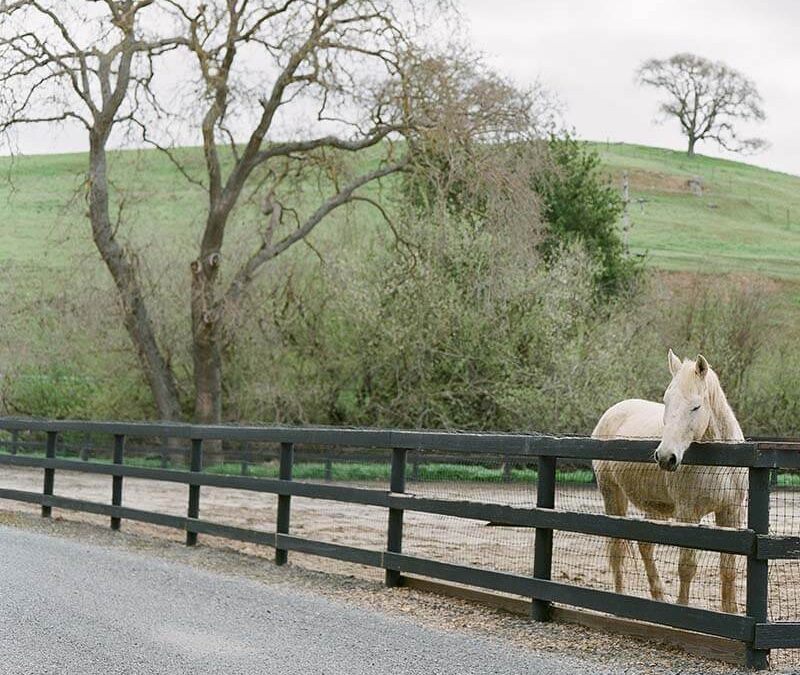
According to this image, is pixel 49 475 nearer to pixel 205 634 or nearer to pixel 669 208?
pixel 205 634

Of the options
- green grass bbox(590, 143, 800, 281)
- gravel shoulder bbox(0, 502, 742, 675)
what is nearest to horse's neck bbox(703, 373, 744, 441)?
gravel shoulder bbox(0, 502, 742, 675)

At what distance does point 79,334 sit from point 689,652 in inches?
1082

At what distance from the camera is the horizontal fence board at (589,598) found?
6.68 metres

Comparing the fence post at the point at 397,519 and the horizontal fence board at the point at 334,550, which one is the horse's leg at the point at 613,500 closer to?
the fence post at the point at 397,519

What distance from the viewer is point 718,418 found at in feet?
25.8

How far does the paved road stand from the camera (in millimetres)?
6613

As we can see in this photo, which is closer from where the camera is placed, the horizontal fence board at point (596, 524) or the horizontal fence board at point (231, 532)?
the horizontal fence board at point (596, 524)

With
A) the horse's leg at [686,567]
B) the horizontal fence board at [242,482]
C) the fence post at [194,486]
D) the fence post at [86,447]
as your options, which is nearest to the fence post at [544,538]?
the horse's leg at [686,567]

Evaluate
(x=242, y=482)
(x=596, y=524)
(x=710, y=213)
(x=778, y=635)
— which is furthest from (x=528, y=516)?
(x=710, y=213)

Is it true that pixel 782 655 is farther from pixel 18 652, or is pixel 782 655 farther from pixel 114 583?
pixel 114 583

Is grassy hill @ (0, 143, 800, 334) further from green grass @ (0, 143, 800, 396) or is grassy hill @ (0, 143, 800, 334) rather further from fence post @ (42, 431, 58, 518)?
fence post @ (42, 431, 58, 518)

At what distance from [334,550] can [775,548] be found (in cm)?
481

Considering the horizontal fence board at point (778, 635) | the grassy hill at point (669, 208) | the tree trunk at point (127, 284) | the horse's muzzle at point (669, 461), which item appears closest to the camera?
the horizontal fence board at point (778, 635)

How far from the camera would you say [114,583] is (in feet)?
31.8
